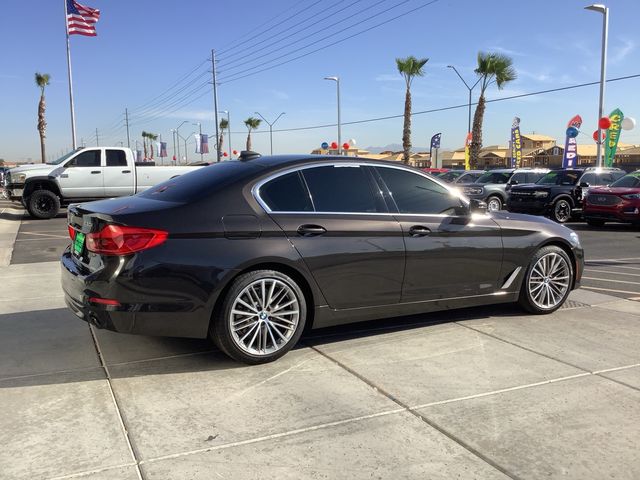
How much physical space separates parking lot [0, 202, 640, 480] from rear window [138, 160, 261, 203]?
1.25m

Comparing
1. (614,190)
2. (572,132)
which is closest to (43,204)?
(614,190)

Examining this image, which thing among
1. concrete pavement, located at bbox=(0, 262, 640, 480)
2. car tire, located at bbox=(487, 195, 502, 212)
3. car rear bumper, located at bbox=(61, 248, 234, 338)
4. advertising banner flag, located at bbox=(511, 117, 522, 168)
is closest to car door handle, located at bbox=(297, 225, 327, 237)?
car rear bumper, located at bbox=(61, 248, 234, 338)

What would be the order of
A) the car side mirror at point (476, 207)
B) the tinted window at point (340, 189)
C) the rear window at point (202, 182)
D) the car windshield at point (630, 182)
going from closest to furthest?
1. the rear window at point (202, 182)
2. the tinted window at point (340, 189)
3. the car side mirror at point (476, 207)
4. the car windshield at point (630, 182)

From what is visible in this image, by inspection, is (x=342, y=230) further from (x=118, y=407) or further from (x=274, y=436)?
(x=118, y=407)

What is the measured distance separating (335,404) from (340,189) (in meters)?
1.78

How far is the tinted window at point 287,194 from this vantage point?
4219 millimetres

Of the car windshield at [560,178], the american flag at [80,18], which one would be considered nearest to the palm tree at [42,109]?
the american flag at [80,18]

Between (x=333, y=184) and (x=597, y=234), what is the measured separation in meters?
11.2

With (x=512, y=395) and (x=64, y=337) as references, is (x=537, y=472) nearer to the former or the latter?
(x=512, y=395)

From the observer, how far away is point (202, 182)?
14.3ft

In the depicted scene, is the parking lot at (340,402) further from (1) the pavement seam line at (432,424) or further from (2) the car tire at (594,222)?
(2) the car tire at (594,222)

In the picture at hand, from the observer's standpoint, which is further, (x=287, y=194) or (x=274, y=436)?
(x=287, y=194)

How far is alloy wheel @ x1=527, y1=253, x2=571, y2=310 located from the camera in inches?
216

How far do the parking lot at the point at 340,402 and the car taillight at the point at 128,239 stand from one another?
0.93 meters
